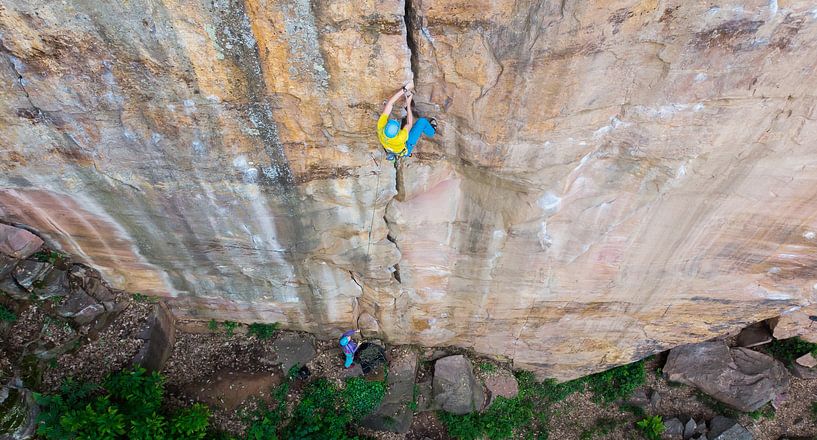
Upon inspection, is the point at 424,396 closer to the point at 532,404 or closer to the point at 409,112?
the point at 532,404

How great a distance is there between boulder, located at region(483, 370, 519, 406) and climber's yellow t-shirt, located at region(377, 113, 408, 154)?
6.58 m

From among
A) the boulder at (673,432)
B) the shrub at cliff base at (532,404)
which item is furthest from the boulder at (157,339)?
the boulder at (673,432)

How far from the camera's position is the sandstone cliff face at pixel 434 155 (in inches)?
176

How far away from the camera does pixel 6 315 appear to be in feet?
23.4

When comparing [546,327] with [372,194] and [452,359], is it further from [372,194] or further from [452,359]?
[372,194]

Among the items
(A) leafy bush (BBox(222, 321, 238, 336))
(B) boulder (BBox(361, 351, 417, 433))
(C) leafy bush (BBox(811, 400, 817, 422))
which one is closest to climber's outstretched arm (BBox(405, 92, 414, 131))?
(B) boulder (BBox(361, 351, 417, 433))

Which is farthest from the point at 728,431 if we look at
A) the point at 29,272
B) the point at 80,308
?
the point at 29,272

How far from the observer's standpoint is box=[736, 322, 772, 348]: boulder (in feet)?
33.4

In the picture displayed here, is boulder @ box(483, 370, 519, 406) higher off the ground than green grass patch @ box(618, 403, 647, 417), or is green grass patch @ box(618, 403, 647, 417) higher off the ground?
boulder @ box(483, 370, 519, 406)

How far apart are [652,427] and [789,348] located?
3.64 m

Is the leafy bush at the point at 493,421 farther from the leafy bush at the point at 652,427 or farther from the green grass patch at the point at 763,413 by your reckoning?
the green grass patch at the point at 763,413

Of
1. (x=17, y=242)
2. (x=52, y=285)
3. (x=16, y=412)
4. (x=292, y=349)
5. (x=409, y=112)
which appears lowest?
(x=292, y=349)

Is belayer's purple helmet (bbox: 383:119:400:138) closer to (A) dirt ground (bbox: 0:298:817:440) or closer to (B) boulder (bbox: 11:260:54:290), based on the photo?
(A) dirt ground (bbox: 0:298:817:440)

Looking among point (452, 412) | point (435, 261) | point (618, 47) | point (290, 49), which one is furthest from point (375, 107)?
point (452, 412)
